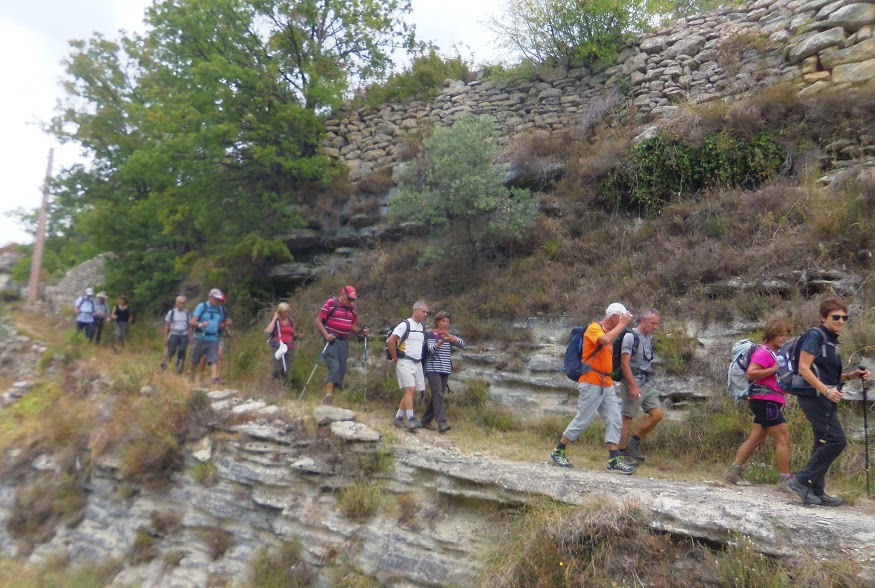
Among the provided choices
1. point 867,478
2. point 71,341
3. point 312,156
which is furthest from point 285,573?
point 71,341

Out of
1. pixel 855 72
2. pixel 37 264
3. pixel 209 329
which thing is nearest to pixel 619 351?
pixel 855 72

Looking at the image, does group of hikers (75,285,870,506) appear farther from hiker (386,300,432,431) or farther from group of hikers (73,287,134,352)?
group of hikers (73,287,134,352)

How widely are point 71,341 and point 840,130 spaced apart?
1699cm

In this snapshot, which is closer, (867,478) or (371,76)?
(867,478)

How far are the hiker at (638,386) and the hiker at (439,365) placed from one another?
2342mm

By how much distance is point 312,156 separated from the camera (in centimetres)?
1471

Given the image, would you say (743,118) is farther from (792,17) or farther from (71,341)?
(71,341)

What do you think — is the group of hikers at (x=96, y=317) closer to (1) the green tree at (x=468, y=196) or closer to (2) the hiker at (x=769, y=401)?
(1) the green tree at (x=468, y=196)

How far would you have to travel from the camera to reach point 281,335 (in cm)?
1006

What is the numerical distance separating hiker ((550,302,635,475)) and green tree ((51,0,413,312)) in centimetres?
865

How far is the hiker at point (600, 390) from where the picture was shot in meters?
6.38

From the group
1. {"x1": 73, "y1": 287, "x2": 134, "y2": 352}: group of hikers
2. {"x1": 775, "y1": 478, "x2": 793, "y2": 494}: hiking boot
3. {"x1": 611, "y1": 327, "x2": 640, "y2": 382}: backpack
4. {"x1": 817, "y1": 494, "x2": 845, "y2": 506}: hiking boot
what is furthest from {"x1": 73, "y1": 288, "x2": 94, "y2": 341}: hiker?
{"x1": 817, "y1": 494, "x2": 845, "y2": 506}: hiking boot

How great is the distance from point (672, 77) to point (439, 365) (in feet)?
24.2

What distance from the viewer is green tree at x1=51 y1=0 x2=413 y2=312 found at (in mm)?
13555
